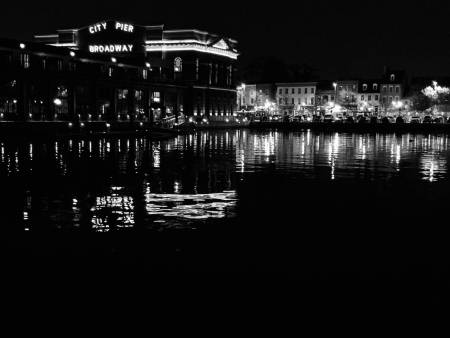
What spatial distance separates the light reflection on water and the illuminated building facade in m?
31.1

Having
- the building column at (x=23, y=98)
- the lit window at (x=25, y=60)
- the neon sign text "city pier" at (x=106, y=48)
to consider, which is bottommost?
the building column at (x=23, y=98)

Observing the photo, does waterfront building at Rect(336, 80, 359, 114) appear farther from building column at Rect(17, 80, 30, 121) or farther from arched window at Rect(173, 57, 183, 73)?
building column at Rect(17, 80, 30, 121)

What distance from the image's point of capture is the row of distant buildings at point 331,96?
144375mm

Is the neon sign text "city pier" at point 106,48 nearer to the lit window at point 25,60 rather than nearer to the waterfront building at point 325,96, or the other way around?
the lit window at point 25,60

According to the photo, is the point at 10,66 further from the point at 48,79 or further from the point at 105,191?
the point at 105,191

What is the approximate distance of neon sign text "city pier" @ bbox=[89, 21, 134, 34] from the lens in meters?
115

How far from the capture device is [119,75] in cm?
9019

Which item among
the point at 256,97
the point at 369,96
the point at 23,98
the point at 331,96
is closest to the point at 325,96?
the point at 331,96

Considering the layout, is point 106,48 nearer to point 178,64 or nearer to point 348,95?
point 178,64

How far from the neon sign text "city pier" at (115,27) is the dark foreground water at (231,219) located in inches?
3557

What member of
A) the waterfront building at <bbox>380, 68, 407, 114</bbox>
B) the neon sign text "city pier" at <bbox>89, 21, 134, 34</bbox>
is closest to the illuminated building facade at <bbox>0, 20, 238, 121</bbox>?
the neon sign text "city pier" at <bbox>89, 21, 134, 34</bbox>

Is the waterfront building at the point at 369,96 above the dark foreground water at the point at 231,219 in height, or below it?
above

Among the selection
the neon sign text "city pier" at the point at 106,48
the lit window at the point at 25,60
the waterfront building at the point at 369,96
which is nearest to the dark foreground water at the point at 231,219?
the lit window at the point at 25,60

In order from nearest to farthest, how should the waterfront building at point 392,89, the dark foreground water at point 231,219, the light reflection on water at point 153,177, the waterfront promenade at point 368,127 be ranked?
the dark foreground water at point 231,219 → the light reflection on water at point 153,177 → the waterfront promenade at point 368,127 → the waterfront building at point 392,89
